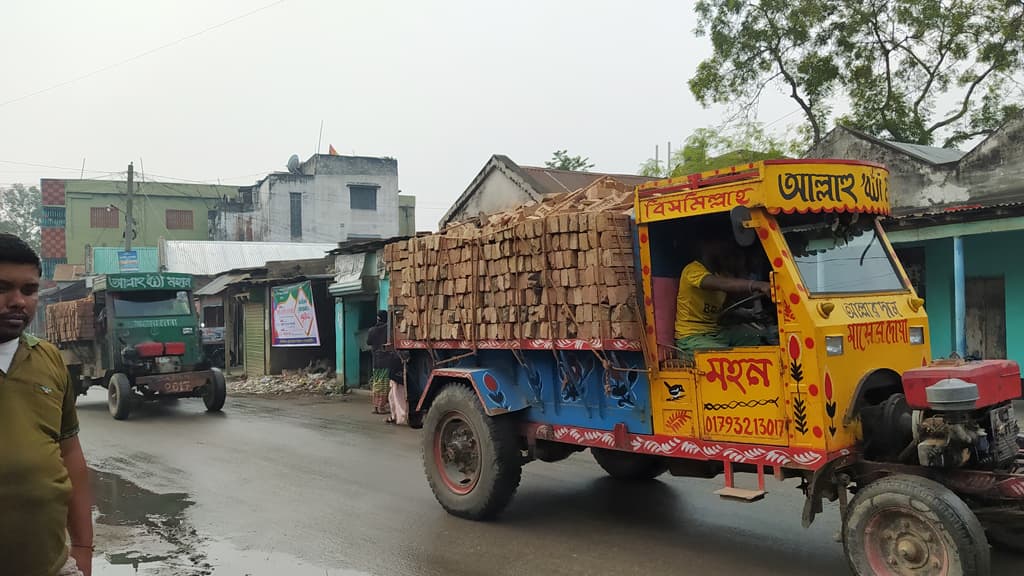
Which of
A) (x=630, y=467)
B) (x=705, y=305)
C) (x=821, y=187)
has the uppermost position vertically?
(x=821, y=187)

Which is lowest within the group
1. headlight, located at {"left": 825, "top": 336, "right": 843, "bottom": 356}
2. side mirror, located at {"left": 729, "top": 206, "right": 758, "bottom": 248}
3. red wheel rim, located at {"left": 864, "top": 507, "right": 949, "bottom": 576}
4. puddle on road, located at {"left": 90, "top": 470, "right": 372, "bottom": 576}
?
puddle on road, located at {"left": 90, "top": 470, "right": 372, "bottom": 576}

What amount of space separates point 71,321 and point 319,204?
32.3 m

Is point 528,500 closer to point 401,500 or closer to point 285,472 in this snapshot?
point 401,500

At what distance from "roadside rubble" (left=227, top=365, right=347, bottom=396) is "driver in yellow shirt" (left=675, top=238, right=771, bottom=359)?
14.0 m

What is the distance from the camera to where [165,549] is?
625 centimetres

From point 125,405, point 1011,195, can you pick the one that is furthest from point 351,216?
point 1011,195

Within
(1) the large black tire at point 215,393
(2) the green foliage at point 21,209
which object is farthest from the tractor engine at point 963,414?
(2) the green foliage at point 21,209

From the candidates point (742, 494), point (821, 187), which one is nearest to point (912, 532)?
point (742, 494)

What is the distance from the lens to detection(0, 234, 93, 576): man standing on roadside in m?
2.36

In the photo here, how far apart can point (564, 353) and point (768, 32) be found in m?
18.9

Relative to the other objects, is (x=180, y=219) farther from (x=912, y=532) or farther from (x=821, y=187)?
(x=912, y=532)

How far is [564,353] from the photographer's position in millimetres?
6344

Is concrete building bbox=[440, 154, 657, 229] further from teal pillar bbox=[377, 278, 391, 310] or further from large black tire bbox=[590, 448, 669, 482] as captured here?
large black tire bbox=[590, 448, 669, 482]

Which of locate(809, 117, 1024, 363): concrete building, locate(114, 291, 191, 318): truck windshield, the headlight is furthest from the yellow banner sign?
locate(114, 291, 191, 318): truck windshield
